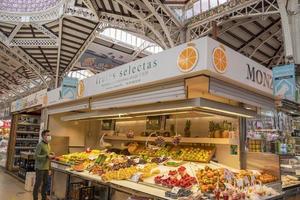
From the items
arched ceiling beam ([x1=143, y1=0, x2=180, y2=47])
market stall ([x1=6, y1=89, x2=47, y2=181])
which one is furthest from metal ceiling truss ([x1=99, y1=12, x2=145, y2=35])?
market stall ([x1=6, y1=89, x2=47, y2=181])

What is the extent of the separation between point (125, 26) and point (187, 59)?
472 inches

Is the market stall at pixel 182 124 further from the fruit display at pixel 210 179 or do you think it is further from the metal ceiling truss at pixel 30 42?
the metal ceiling truss at pixel 30 42

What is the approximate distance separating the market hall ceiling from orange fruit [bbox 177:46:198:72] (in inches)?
316

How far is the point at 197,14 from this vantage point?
44.5 ft

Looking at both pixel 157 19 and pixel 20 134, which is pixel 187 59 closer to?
pixel 157 19

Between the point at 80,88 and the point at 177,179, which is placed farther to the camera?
the point at 80,88

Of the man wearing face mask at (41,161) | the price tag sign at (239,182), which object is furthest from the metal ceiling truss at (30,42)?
the price tag sign at (239,182)

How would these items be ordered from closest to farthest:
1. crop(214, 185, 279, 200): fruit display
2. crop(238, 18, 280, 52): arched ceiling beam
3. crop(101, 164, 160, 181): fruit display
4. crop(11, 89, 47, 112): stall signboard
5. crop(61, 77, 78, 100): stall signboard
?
crop(214, 185, 279, 200): fruit display, crop(101, 164, 160, 181): fruit display, crop(61, 77, 78, 100): stall signboard, crop(11, 89, 47, 112): stall signboard, crop(238, 18, 280, 52): arched ceiling beam

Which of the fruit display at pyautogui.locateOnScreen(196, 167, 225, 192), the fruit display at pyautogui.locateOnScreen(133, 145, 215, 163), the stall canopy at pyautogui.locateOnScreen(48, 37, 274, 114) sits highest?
the stall canopy at pyautogui.locateOnScreen(48, 37, 274, 114)

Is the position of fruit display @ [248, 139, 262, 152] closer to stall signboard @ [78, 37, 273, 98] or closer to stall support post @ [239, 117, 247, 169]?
stall support post @ [239, 117, 247, 169]

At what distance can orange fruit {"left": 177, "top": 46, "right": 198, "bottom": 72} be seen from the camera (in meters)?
3.29

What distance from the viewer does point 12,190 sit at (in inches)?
330

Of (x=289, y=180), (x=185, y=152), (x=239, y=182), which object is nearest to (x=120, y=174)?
(x=185, y=152)

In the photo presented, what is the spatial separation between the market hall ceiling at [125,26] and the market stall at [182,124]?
6674mm
